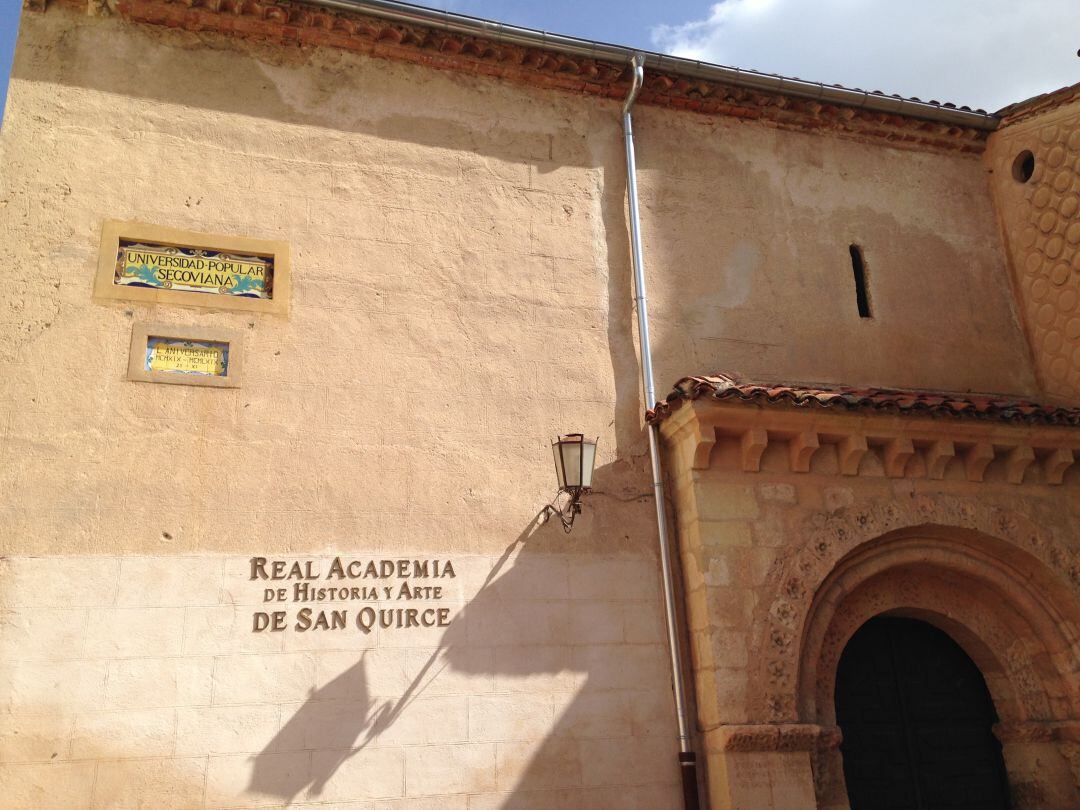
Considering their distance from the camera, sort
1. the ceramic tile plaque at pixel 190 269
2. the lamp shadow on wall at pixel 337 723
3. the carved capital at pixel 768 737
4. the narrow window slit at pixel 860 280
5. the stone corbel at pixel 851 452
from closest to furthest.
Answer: the lamp shadow on wall at pixel 337 723 < the carved capital at pixel 768 737 < the ceramic tile plaque at pixel 190 269 < the stone corbel at pixel 851 452 < the narrow window slit at pixel 860 280

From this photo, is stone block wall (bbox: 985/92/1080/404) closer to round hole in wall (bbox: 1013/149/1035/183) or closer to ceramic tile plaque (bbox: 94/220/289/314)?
round hole in wall (bbox: 1013/149/1035/183)

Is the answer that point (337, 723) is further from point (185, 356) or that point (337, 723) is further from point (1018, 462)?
point (1018, 462)

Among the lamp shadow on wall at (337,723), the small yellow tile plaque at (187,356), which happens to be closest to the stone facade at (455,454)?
the lamp shadow on wall at (337,723)

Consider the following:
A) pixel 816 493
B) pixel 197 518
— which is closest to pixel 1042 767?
pixel 816 493

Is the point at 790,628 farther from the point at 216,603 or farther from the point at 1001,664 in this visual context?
the point at 216,603

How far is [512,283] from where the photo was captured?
25.5 ft

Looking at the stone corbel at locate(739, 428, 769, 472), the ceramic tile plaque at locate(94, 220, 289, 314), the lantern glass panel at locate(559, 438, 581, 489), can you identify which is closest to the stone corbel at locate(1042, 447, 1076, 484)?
the stone corbel at locate(739, 428, 769, 472)

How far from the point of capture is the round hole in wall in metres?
9.54

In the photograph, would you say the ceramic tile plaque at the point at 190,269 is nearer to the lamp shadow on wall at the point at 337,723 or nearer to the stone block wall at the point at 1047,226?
the lamp shadow on wall at the point at 337,723

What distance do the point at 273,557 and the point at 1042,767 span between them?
571cm

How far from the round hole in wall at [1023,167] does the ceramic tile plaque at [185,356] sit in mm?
7295

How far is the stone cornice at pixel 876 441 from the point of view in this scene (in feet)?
23.1

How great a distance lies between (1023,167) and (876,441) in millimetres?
3898

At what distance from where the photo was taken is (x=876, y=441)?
7.48 m
